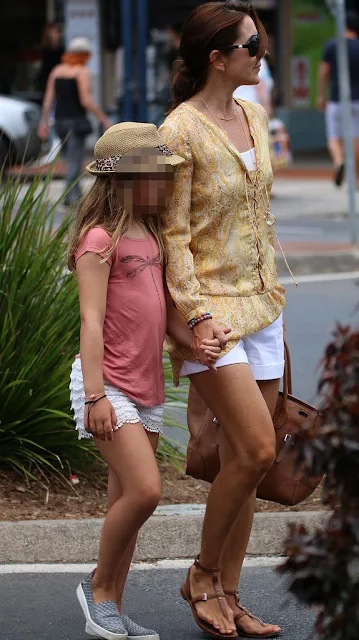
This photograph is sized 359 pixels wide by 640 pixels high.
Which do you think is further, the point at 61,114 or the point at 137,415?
the point at 61,114

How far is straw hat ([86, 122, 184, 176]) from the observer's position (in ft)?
12.7

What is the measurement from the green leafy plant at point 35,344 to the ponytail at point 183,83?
4.65 ft

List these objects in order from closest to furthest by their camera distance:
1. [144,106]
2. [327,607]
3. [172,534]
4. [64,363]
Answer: [327,607] < [172,534] < [64,363] < [144,106]

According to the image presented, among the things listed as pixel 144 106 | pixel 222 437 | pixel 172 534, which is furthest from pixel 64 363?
pixel 144 106

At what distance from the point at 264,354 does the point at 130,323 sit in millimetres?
472

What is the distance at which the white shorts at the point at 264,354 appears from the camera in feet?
13.4

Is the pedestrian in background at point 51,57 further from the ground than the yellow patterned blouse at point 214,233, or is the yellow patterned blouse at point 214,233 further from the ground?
the yellow patterned blouse at point 214,233

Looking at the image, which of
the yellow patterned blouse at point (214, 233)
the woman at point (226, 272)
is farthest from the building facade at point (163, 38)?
the yellow patterned blouse at point (214, 233)

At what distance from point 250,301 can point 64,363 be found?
58.6 inches

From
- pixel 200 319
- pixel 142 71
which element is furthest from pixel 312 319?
pixel 142 71

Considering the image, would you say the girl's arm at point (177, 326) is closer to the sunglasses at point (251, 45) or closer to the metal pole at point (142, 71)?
the sunglasses at point (251, 45)

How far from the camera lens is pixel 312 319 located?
954 cm

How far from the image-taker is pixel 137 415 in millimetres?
3865

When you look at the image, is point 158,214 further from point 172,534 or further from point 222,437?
point 172,534
